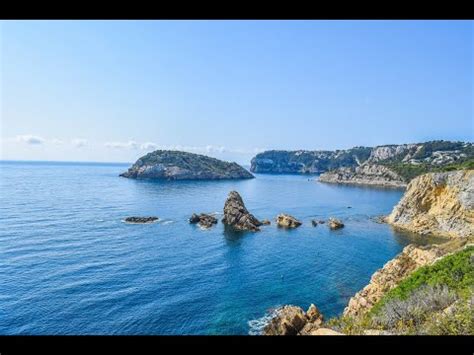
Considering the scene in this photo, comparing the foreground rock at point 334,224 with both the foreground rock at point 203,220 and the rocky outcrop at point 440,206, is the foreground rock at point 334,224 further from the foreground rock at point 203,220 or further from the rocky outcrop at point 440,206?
the foreground rock at point 203,220

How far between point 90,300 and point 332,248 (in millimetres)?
18259

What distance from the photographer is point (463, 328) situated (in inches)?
142

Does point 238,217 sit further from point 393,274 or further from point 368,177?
point 368,177

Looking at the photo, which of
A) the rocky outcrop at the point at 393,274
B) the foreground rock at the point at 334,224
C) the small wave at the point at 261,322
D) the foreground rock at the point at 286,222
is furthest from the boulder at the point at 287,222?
the rocky outcrop at the point at 393,274

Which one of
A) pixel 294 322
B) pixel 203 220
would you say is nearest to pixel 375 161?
pixel 203 220

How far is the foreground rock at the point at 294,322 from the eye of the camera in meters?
14.6

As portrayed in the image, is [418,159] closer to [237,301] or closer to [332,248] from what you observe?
[332,248]

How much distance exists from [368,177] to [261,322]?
252ft

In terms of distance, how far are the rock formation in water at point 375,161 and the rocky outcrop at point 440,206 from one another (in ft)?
12.2

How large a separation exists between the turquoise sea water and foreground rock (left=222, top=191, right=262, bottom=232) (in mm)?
1169

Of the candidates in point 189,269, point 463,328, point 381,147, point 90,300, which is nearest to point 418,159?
point 381,147

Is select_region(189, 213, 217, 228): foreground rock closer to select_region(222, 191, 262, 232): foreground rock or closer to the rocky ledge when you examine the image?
select_region(222, 191, 262, 232): foreground rock

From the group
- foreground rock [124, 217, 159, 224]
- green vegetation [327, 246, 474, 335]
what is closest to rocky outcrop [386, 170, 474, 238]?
green vegetation [327, 246, 474, 335]

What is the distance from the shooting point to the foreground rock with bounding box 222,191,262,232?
36.4 metres
